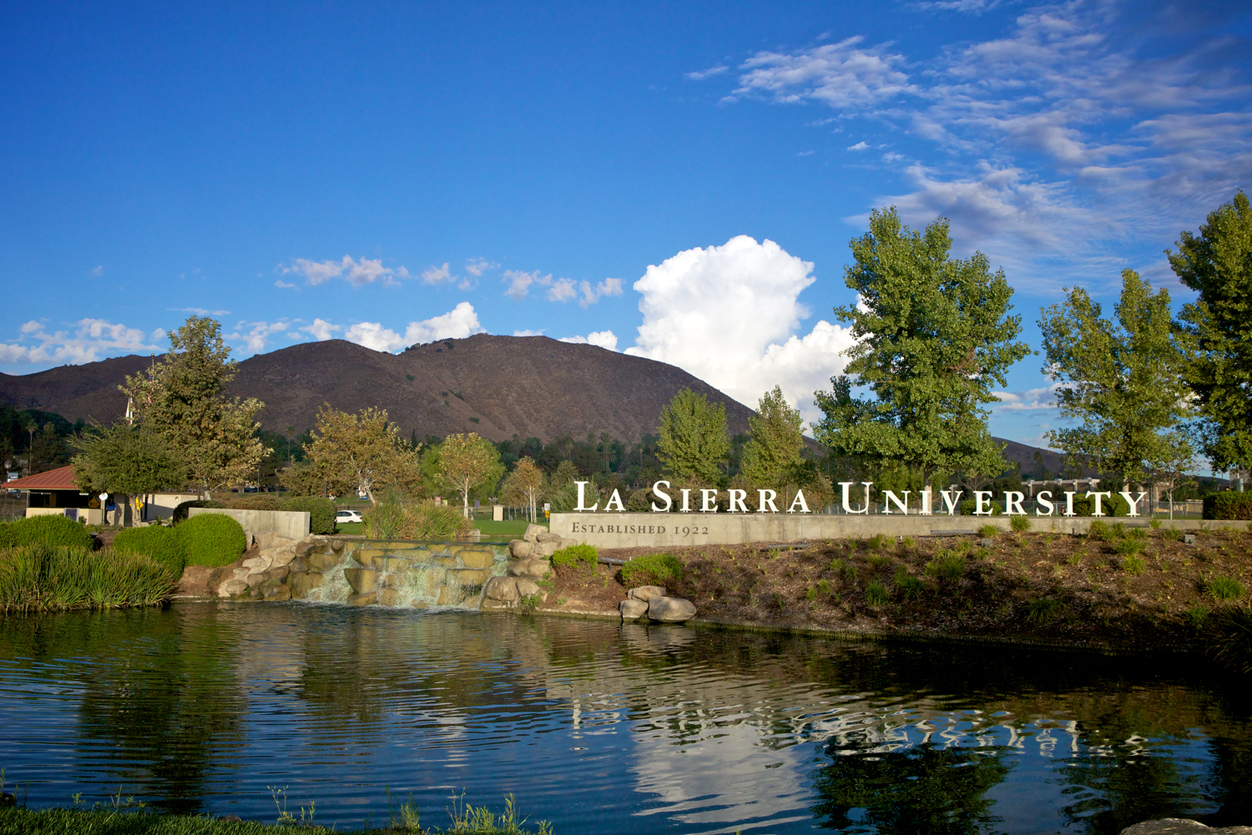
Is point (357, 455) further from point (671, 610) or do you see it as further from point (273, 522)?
point (671, 610)

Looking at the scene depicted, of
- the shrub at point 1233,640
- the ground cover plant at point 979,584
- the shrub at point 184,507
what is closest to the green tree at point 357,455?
the shrub at point 184,507

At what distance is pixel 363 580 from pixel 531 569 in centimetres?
576

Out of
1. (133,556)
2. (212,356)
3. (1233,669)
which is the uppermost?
(212,356)

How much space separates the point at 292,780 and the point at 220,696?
4736mm

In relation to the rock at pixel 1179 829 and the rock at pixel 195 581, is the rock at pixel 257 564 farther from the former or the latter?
the rock at pixel 1179 829

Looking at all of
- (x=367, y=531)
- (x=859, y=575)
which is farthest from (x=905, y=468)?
(x=367, y=531)

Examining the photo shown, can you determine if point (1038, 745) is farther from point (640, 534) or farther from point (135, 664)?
point (640, 534)

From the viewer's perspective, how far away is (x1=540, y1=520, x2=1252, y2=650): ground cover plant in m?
17.6

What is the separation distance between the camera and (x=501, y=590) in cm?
2378

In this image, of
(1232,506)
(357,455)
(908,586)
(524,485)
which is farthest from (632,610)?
(524,485)

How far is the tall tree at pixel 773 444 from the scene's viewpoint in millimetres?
43375

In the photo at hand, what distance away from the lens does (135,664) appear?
48.2 feet

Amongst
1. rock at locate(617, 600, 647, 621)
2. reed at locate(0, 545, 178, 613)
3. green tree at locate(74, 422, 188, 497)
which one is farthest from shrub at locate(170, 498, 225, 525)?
rock at locate(617, 600, 647, 621)

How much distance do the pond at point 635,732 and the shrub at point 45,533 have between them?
7.67m
